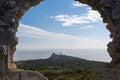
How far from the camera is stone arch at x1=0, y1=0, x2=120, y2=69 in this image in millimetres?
7766

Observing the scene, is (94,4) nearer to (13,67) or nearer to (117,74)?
(117,74)

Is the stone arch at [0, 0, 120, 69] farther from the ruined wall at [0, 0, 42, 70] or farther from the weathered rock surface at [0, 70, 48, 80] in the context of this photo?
the weathered rock surface at [0, 70, 48, 80]

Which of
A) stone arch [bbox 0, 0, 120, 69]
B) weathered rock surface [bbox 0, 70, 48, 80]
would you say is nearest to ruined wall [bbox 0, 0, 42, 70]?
stone arch [bbox 0, 0, 120, 69]

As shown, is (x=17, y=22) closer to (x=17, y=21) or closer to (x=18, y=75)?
(x=17, y=21)

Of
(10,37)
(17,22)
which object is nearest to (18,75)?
(10,37)

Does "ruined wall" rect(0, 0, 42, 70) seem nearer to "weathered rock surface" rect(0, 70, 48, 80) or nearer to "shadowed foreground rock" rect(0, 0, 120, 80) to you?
"shadowed foreground rock" rect(0, 0, 120, 80)

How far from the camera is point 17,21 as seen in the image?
8.22 m

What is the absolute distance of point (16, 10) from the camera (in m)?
8.03

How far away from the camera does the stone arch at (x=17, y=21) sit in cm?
777

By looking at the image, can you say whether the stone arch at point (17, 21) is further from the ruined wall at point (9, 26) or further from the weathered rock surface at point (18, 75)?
the weathered rock surface at point (18, 75)

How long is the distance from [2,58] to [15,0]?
1589 mm

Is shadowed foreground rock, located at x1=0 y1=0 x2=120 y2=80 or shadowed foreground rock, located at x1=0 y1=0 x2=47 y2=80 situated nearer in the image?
shadowed foreground rock, located at x1=0 y1=0 x2=47 y2=80

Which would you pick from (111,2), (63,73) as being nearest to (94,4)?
(111,2)

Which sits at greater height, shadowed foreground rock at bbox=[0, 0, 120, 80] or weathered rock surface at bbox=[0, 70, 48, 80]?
shadowed foreground rock at bbox=[0, 0, 120, 80]
